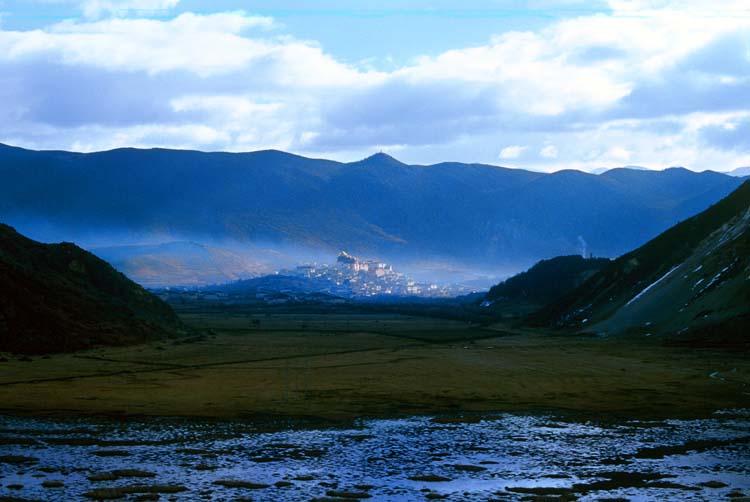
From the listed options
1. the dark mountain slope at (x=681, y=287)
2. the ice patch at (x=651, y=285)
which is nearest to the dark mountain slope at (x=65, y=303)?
the dark mountain slope at (x=681, y=287)

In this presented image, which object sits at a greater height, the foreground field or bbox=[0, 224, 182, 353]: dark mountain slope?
bbox=[0, 224, 182, 353]: dark mountain slope

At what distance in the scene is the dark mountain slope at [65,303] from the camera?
2958 inches

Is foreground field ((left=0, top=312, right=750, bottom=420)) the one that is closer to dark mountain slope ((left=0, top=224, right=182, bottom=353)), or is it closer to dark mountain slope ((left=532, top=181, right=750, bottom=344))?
dark mountain slope ((left=0, top=224, right=182, bottom=353))

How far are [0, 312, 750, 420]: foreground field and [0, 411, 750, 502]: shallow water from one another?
168 inches

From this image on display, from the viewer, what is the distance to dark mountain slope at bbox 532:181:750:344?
297ft

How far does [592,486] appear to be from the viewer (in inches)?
1156

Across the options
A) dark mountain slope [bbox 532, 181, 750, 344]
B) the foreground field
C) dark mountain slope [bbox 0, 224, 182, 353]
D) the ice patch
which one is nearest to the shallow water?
the foreground field

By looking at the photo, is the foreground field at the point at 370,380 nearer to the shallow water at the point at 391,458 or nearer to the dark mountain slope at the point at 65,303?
the dark mountain slope at the point at 65,303

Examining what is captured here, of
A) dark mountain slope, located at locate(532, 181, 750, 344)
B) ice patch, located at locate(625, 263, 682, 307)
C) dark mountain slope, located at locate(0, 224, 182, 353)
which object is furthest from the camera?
ice patch, located at locate(625, 263, 682, 307)

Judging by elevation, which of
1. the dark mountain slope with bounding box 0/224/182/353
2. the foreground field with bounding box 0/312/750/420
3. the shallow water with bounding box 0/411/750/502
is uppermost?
the dark mountain slope with bounding box 0/224/182/353

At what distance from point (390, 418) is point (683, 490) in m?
16.4

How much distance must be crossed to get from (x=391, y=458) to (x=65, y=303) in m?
59.5

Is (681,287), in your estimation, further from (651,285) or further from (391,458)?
(391,458)

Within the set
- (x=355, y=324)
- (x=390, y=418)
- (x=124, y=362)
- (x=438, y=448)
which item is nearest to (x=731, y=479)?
(x=438, y=448)
